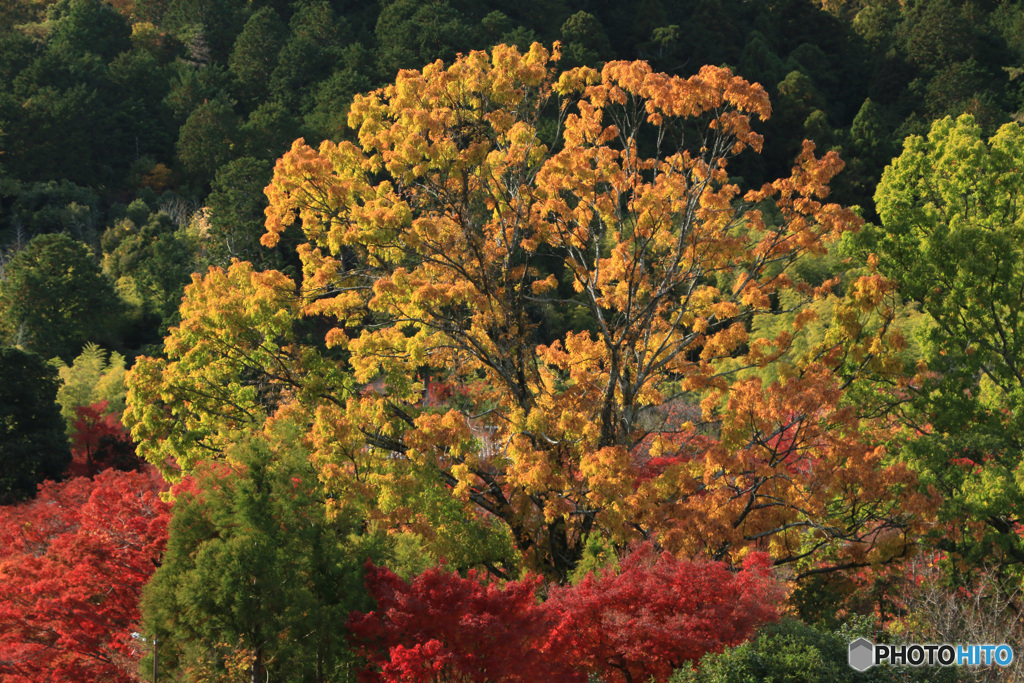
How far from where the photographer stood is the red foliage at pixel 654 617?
10.1 meters

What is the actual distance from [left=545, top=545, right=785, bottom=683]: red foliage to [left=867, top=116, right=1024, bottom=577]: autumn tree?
191 inches

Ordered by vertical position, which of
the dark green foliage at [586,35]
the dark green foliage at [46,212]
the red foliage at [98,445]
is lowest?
the red foliage at [98,445]

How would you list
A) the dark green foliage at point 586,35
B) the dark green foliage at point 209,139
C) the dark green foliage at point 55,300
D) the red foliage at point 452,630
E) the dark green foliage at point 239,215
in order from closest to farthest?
the red foliage at point 452,630
the dark green foliage at point 55,300
the dark green foliage at point 239,215
the dark green foliage at point 209,139
the dark green foliage at point 586,35

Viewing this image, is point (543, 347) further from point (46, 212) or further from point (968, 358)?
point (46, 212)

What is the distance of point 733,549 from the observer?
13.6 metres

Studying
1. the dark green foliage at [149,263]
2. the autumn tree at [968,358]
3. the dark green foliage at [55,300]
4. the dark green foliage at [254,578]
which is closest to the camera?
the dark green foliage at [254,578]

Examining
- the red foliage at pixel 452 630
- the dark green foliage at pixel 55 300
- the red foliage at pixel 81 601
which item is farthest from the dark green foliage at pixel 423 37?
the red foliage at pixel 452 630

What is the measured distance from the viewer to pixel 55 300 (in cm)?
3666

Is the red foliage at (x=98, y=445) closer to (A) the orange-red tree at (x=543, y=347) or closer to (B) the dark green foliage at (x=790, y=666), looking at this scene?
→ (A) the orange-red tree at (x=543, y=347)

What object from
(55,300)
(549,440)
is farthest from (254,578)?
(55,300)

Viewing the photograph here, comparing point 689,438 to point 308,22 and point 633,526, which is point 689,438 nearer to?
point 633,526

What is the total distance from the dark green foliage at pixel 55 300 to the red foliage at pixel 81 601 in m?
24.8

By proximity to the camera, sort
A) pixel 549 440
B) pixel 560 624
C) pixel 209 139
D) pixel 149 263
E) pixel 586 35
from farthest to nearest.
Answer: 1. pixel 586 35
2. pixel 209 139
3. pixel 149 263
4. pixel 549 440
5. pixel 560 624

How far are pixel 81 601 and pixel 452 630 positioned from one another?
18.7ft
